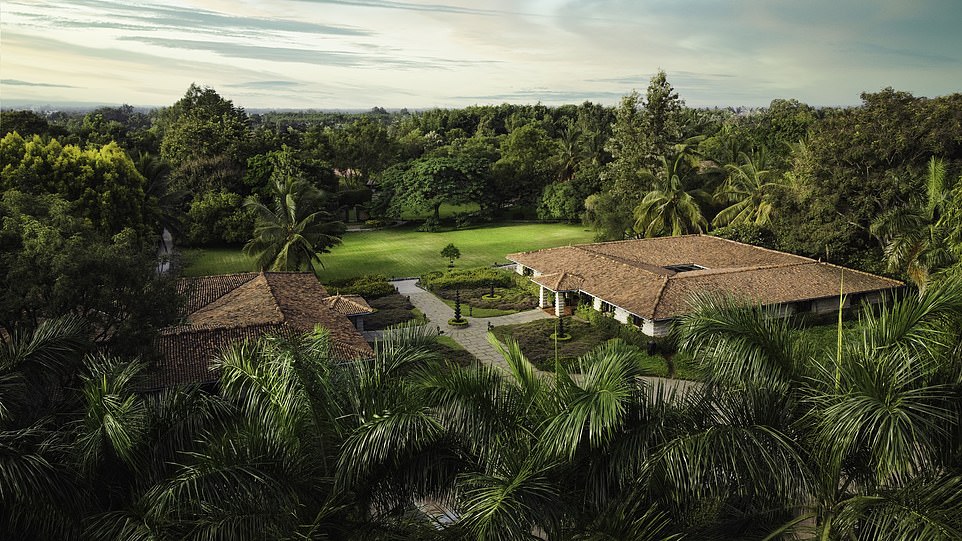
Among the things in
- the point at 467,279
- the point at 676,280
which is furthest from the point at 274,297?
the point at 676,280

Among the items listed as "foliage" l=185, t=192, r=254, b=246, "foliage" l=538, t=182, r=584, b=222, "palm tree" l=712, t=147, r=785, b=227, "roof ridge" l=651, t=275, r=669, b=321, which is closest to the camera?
"roof ridge" l=651, t=275, r=669, b=321

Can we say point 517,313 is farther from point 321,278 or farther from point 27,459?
point 27,459

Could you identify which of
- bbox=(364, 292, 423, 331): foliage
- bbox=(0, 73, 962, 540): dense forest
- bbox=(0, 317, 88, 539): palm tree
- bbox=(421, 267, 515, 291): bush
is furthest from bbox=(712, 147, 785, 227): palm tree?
bbox=(0, 317, 88, 539): palm tree

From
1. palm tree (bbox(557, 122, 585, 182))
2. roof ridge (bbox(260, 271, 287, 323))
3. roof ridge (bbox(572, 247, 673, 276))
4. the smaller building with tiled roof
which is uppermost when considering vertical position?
palm tree (bbox(557, 122, 585, 182))

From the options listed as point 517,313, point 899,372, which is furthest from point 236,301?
point 899,372

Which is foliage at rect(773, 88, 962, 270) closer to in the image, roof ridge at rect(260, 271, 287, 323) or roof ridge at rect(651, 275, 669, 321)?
roof ridge at rect(651, 275, 669, 321)

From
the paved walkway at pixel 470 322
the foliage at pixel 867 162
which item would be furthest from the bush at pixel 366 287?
the foliage at pixel 867 162

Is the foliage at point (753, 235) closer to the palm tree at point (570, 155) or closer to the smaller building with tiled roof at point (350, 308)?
the smaller building with tiled roof at point (350, 308)
